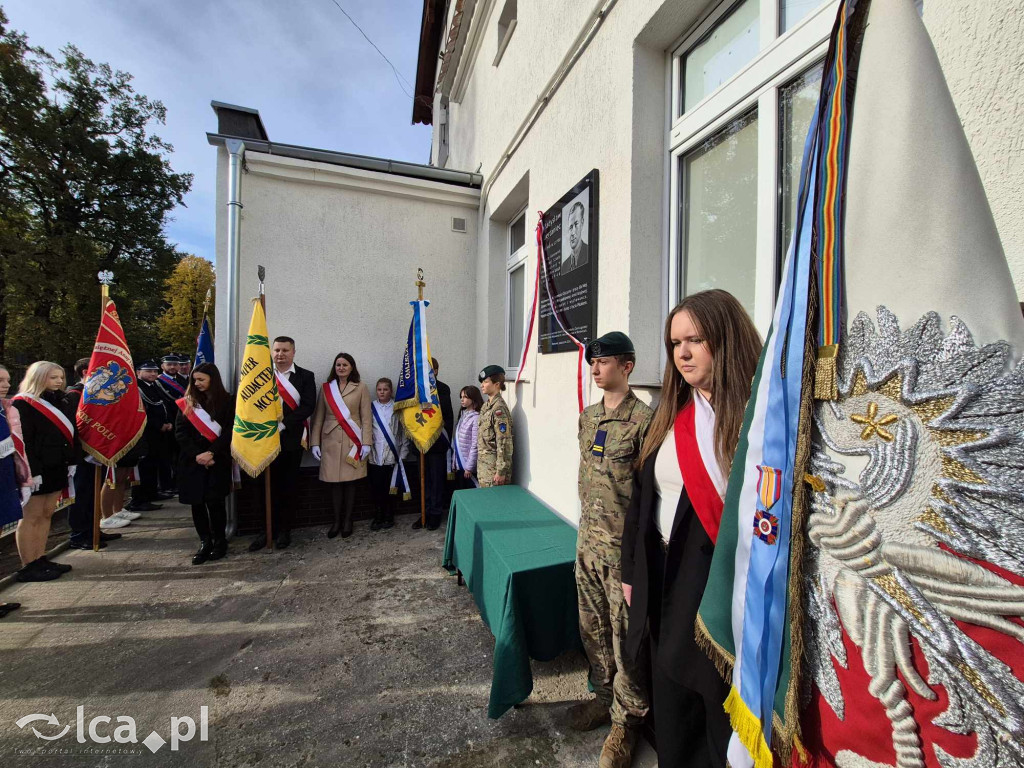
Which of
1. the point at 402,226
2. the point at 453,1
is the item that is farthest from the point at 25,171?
the point at 402,226

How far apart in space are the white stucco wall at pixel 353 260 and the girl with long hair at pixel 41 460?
1.45m

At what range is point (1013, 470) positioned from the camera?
554 mm

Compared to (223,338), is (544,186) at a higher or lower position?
higher

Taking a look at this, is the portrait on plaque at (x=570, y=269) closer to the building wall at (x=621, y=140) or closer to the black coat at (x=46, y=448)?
the building wall at (x=621, y=140)

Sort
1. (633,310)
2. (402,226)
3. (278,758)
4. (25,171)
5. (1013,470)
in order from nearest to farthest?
(1013,470) < (278,758) < (633,310) < (402,226) < (25,171)

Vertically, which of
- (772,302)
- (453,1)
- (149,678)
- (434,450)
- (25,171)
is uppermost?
(25,171)

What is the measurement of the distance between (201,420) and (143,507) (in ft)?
9.23

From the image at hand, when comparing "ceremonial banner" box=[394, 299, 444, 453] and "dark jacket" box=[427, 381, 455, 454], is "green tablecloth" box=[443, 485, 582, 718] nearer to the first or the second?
"ceremonial banner" box=[394, 299, 444, 453]

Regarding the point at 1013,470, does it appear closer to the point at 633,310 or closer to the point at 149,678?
the point at 633,310

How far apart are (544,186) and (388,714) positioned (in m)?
3.68

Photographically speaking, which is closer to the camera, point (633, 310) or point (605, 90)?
point (633, 310)

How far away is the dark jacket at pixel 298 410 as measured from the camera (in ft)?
14.5

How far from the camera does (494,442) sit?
3869 millimetres

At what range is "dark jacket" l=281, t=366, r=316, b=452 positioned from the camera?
4434 millimetres
